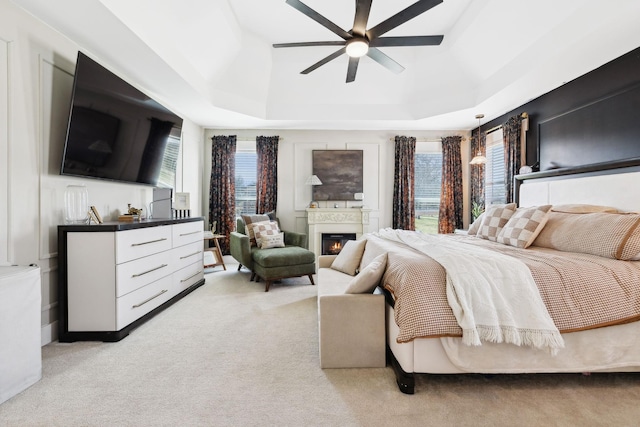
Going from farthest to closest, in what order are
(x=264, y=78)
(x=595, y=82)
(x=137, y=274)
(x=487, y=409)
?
(x=264, y=78), (x=595, y=82), (x=137, y=274), (x=487, y=409)

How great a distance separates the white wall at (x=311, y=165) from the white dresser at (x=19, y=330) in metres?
4.12

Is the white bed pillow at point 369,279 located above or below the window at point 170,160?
below

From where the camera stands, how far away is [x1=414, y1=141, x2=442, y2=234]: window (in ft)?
19.7

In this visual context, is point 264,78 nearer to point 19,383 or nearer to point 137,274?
point 137,274

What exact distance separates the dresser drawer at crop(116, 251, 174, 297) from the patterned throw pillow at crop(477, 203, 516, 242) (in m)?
3.39

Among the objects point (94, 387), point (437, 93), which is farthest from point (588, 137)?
point (94, 387)

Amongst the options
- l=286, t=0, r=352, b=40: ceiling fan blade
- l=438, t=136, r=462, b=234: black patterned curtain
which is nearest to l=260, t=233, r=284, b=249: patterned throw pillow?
l=286, t=0, r=352, b=40: ceiling fan blade

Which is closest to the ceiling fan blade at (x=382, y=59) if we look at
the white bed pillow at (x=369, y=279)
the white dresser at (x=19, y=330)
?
the white bed pillow at (x=369, y=279)

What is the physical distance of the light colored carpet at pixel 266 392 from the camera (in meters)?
1.57

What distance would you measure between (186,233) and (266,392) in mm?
2485

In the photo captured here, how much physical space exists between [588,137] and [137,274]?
476 centimetres

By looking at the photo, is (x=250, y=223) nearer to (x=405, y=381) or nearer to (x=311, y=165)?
(x=311, y=165)

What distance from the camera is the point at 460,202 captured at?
19.5 feet

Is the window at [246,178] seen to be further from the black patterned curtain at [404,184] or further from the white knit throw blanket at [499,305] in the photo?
the white knit throw blanket at [499,305]
